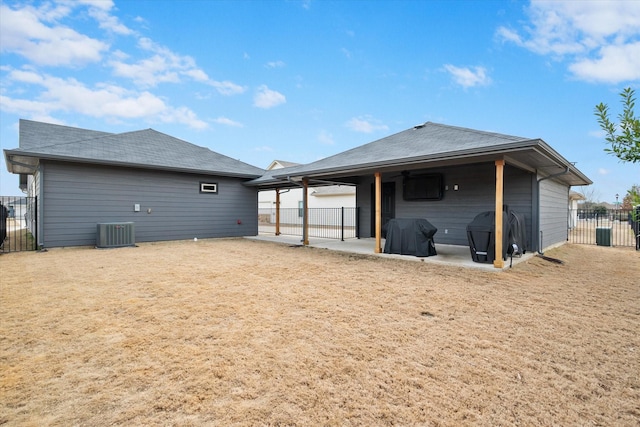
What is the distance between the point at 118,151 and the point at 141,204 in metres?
1.81

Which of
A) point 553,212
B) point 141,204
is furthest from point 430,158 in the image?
point 141,204

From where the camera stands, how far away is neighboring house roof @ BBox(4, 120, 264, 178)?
826cm

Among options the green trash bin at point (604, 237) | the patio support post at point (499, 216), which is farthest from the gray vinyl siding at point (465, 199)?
the green trash bin at point (604, 237)

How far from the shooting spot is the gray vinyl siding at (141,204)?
8391 mm

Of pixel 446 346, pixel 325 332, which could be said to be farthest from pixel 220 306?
pixel 446 346

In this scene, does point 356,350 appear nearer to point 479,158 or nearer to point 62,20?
point 479,158

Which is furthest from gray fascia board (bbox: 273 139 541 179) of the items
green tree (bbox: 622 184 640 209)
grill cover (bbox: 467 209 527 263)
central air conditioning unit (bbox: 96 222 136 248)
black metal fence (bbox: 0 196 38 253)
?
black metal fence (bbox: 0 196 38 253)

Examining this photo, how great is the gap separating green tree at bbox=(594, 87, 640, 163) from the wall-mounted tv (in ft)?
25.5

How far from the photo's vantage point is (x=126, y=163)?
9.02 metres

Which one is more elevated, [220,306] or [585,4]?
[585,4]

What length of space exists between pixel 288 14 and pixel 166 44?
15.7 ft

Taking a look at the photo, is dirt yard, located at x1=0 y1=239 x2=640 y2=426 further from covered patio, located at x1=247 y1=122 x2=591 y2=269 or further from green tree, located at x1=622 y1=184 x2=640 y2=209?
covered patio, located at x1=247 y1=122 x2=591 y2=269

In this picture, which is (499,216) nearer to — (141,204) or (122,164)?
(122,164)

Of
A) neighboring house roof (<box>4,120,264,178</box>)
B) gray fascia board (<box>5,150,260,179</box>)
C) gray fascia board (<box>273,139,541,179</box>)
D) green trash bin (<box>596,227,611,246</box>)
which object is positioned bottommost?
green trash bin (<box>596,227,611,246</box>)
